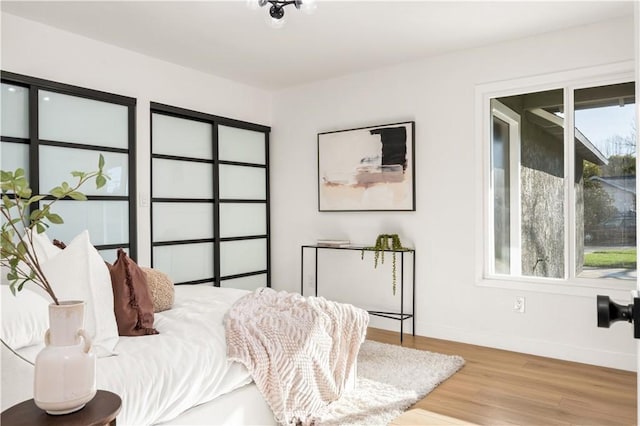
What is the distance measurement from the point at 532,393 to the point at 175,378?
2.25 metres

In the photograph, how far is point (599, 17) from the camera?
3.40m

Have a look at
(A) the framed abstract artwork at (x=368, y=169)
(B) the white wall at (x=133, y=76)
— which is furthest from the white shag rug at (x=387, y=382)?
(B) the white wall at (x=133, y=76)

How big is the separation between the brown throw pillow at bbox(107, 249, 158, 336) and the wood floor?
64.0 inches

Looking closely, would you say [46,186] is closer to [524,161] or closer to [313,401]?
[313,401]

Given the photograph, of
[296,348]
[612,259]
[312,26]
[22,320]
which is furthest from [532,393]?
[312,26]

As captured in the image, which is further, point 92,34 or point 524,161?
point 524,161

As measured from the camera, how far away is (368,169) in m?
4.66

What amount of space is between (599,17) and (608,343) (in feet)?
7.87

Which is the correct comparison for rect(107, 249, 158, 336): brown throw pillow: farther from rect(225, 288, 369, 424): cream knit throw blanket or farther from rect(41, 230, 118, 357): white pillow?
rect(225, 288, 369, 424): cream knit throw blanket

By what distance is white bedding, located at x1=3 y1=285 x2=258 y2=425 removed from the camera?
1.77m

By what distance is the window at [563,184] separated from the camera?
3.54 metres

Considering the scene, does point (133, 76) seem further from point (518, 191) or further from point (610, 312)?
point (610, 312)

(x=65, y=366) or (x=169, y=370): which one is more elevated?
(x=65, y=366)

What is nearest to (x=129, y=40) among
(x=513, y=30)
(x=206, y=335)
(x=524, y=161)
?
(x=206, y=335)
